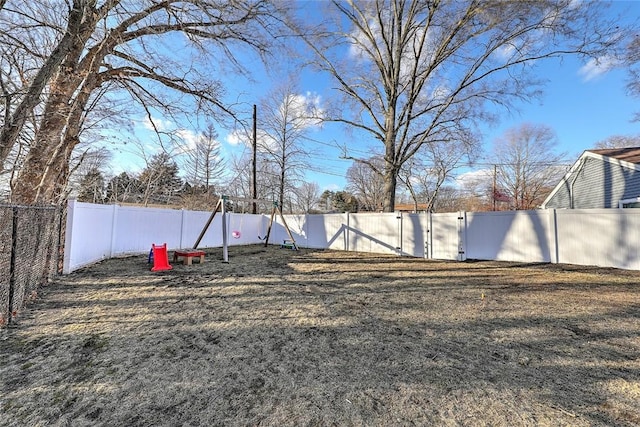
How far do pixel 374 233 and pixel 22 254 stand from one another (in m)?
9.16

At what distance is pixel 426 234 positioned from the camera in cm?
928

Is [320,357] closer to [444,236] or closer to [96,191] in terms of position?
[444,236]

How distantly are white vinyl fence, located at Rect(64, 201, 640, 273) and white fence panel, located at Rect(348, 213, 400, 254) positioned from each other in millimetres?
35

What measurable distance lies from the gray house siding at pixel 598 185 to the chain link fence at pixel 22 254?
1523 cm

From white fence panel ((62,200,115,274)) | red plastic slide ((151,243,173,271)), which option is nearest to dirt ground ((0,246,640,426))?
white fence panel ((62,200,115,274))

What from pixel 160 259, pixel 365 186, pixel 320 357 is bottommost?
pixel 320 357

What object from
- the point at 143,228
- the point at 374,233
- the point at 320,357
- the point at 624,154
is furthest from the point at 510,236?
the point at 143,228

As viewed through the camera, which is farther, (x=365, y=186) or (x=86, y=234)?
(x=365, y=186)

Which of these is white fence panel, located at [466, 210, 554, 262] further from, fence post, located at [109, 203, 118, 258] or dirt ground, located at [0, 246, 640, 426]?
fence post, located at [109, 203, 118, 258]

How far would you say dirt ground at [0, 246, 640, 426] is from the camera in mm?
1837

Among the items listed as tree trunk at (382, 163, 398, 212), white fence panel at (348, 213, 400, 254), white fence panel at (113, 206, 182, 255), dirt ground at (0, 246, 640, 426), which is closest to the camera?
dirt ground at (0, 246, 640, 426)

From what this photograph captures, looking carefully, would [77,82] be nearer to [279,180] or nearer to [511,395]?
[511,395]

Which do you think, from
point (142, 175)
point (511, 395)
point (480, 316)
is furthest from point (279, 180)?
point (511, 395)

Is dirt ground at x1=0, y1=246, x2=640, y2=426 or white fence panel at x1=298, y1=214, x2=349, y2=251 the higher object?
white fence panel at x1=298, y1=214, x2=349, y2=251
